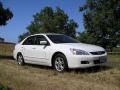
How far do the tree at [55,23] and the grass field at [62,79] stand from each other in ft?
189

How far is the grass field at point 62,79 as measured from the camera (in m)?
10.6

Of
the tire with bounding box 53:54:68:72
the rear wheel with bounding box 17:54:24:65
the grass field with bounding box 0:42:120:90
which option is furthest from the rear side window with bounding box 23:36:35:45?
A: the tire with bounding box 53:54:68:72

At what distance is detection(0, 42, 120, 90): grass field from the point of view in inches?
416

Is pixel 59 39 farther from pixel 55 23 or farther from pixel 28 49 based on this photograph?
pixel 55 23

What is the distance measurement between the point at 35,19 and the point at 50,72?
76.2 m

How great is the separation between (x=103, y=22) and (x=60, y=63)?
39.8 m

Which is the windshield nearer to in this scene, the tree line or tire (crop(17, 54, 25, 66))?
tire (crop(17, 54, 25, 66))

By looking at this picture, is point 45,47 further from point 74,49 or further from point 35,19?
point 35,19

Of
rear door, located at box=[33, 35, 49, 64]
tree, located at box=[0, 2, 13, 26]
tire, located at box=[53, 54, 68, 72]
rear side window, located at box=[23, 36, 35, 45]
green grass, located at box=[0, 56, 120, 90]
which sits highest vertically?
tree, located at box=[0, 2, 13, 26]

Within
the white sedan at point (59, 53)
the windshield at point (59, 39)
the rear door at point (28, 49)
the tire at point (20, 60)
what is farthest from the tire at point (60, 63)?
the tire at point (20, 60)

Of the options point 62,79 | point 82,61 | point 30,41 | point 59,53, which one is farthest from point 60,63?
point 30,41

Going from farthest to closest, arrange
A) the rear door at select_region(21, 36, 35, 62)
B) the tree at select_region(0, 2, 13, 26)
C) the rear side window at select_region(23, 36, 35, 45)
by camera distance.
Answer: the tree at select_region(0, 2, 13, 26)
the rear side window at select_region(23, 36, 35, 45)
the rear door at select_region(21, 36, 35, 62)

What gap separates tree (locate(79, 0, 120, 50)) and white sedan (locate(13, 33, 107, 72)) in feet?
100

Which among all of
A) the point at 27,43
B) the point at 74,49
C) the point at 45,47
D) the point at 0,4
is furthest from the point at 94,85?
the point at 0,4
